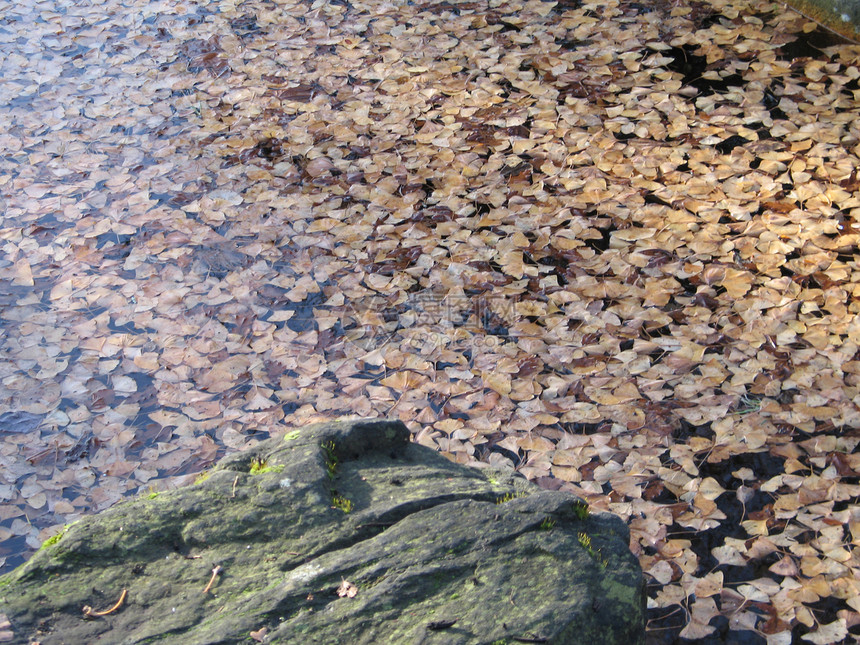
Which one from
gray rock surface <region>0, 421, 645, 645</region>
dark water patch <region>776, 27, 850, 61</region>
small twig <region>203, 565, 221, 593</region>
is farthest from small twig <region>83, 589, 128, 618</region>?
dark water patch <region>776, 27, 850, 61</region>

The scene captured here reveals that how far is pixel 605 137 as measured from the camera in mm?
4512

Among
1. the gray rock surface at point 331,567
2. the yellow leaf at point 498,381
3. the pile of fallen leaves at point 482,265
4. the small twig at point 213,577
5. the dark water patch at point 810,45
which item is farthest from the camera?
the dark water patch at point 810,45

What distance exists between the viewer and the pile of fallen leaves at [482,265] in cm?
292

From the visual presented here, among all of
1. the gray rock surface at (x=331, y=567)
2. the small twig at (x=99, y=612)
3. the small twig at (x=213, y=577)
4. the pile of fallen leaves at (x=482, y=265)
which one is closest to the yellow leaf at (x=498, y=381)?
the pile of fallen leaves at (x=482, y=265)

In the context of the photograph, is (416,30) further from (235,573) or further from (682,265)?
(235,573)

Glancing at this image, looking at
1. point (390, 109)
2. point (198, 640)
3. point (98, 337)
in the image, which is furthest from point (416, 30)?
point (198, 640)

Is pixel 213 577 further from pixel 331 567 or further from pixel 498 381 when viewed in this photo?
pixel 498 381

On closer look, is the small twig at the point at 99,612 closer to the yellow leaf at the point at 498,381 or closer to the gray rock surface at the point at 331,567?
the gray rock surface at the point at 331,567

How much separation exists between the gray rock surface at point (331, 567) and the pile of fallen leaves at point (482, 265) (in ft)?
2.54

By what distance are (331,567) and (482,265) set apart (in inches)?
86.1

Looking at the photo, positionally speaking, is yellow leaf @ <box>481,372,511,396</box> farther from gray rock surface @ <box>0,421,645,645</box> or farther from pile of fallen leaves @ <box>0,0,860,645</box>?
gray rock surface @ <box>0,421,645,645</box>

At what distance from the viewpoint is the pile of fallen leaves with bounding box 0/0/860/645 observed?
2.92 m

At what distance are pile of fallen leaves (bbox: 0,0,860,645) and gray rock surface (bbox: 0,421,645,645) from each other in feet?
2.54

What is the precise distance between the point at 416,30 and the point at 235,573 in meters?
4.67
